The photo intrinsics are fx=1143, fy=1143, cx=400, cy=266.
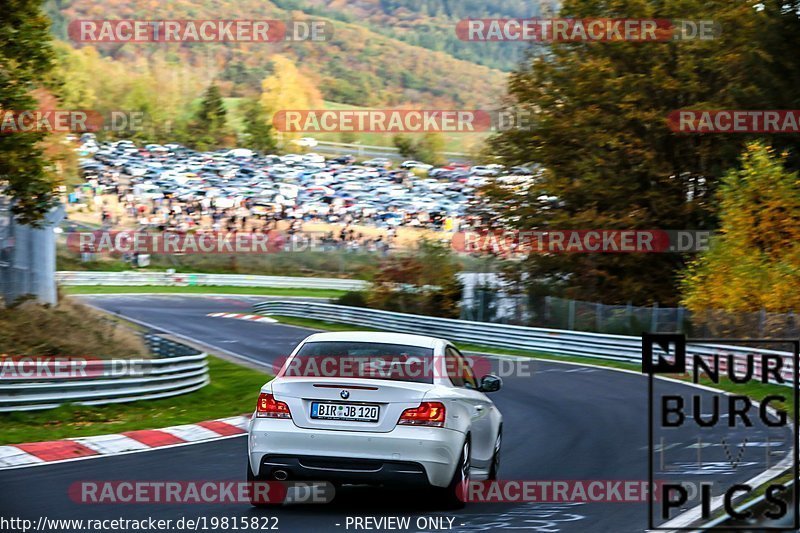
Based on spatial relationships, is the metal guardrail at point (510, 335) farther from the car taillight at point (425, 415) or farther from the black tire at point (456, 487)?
the car taillight at point (425, 415)

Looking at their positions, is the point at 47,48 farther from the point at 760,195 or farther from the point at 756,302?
the point at 760,195

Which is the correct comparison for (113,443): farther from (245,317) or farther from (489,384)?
(245,317)

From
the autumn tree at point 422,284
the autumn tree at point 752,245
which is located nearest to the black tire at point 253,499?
the autumn tree at point 752,245

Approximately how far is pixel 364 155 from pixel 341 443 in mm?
140258

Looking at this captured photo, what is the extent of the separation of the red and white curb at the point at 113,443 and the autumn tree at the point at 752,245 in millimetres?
18575

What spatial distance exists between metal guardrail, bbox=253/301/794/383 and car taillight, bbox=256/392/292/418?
17468 millimetres

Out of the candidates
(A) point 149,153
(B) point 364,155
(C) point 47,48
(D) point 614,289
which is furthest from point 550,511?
(B) point 364,155

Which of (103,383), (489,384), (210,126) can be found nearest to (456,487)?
(489,384)

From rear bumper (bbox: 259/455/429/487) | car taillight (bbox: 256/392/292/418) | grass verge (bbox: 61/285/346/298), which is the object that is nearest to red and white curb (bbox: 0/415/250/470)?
car taillight (bbox: 256/392/292/418)

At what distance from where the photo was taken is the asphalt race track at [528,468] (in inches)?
338

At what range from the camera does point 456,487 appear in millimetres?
8805

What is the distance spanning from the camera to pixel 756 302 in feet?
101

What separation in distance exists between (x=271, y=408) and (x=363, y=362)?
2.63ft

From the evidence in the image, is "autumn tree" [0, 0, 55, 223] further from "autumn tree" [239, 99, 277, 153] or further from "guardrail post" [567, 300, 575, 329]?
"autumn tree" [239, 99, 277, 153]
